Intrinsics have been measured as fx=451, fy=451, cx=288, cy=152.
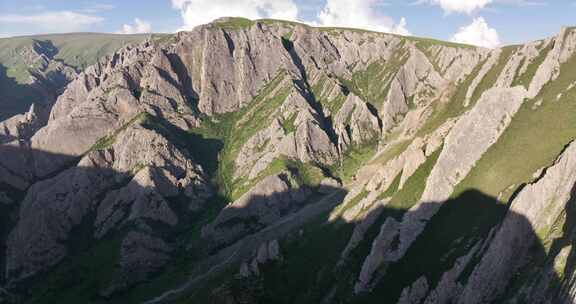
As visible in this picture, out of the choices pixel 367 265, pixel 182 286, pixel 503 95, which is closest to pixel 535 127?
pixel 503 95

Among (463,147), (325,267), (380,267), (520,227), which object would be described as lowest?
(325,267)

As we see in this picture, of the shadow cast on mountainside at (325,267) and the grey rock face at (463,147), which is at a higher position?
the grey rock face at (463,147)

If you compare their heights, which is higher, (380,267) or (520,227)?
(520,227)

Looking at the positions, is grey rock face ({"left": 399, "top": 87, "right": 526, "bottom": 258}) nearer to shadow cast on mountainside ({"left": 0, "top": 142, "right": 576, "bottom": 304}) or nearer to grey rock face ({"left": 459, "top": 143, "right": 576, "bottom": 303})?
shadow cast on mountainside ({"left": 0, "top": 142, "right": 576, "bottom": 304})

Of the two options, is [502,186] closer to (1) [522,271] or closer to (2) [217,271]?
(1) [522,271]

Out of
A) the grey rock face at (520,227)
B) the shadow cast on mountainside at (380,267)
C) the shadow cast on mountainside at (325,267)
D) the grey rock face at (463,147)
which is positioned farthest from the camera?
the grey rock face at (463,147)

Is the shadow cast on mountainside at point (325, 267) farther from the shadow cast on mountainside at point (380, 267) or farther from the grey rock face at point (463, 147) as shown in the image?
the grey rock face at point (463, 147)

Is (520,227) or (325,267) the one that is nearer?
(520,227)

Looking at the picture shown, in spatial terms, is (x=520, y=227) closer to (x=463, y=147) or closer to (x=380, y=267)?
(x=380, y=267)

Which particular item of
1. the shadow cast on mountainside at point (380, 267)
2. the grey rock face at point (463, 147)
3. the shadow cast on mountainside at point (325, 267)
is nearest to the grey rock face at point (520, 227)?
the shadow cast on mountainside at point (380, 267)

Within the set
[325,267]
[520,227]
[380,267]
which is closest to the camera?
[520,227]

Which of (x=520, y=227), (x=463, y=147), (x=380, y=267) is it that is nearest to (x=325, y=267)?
(x=380, y=267)
